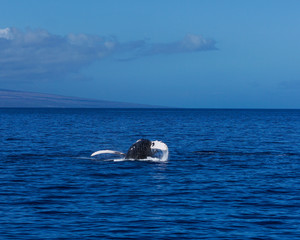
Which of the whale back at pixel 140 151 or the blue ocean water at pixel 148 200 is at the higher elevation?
the whale back at pixel 140 151

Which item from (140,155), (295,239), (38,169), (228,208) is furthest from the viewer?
(140,155)

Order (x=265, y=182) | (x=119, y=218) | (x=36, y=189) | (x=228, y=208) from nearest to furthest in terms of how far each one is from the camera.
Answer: (x=119, y=218)
(x=228, y=208)
(x=36, y=189)
(x=265, y=182)

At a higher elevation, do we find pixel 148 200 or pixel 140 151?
pixel 140 151

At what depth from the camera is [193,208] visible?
1709cm

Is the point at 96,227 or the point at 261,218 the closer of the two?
the point at 96,227

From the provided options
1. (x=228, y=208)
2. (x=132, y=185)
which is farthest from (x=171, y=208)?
(x=132, y=185)

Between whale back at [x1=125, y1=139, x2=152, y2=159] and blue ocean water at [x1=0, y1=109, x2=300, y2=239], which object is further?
whale back at [x1=125, y1=139, x2=152, y2=159]

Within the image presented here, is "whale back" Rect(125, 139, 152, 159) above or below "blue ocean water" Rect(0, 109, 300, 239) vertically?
above

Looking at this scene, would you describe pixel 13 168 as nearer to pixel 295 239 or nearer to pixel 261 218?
pixel 261 218

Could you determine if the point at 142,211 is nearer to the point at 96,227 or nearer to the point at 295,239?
the point at 96,227

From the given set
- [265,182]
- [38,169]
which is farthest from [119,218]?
[38,169]

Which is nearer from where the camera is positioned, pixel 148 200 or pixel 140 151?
pixel 148 200

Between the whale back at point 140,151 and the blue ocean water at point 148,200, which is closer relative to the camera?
the blue ocean water at point 148,200

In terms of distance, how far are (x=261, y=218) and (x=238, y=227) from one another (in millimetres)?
1394
